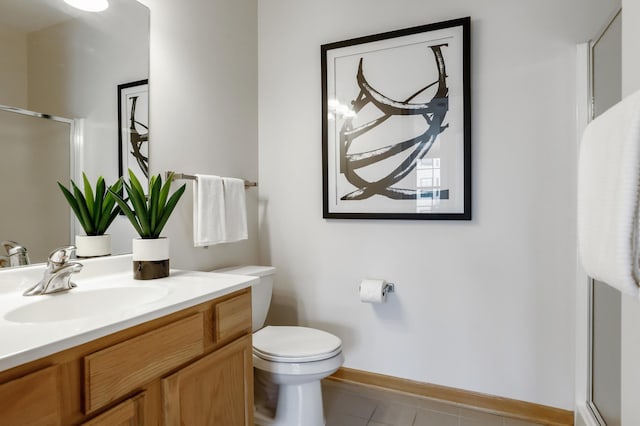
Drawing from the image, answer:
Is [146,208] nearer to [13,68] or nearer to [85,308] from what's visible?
[85,308]

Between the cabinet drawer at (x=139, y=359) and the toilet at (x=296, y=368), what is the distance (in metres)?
0.40

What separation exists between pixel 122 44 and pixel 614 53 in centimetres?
202

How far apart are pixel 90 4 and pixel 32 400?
1.44 metres

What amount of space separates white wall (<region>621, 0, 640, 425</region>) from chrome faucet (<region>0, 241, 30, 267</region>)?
1.79 m

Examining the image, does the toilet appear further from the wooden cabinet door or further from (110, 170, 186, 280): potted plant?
(110, 170, 186, 280): potted plant

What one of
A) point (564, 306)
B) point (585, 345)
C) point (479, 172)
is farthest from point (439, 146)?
point (585, 345)

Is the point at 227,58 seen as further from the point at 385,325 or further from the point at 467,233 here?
the point at 385,325

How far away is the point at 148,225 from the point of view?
1436 mm

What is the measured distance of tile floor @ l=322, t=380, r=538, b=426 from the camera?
1.79 m

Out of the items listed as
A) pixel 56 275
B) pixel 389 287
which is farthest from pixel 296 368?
pixel 56 275

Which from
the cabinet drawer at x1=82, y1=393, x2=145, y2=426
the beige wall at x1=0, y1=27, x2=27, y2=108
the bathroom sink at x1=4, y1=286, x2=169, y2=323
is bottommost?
the cabinet drawer at x1=82, y1=393, x2=145, y2=426

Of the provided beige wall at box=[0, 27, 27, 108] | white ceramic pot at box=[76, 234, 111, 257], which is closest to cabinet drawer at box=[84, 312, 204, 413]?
white ceramic pot at box=[76, 234, 111, 257]

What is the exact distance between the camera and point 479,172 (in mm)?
1854

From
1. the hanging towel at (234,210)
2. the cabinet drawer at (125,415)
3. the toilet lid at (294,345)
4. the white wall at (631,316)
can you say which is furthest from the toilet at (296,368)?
the white wall at (631,316)
